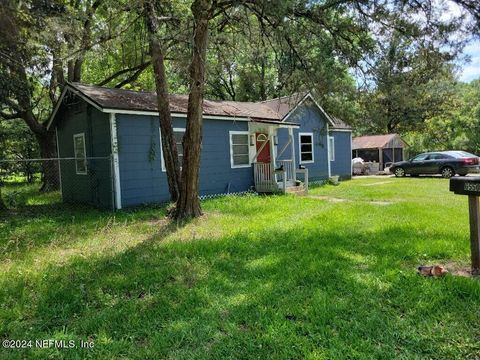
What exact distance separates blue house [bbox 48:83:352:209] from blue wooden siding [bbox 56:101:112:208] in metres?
0.03

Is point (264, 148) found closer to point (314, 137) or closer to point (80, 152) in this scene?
point (314, 137)

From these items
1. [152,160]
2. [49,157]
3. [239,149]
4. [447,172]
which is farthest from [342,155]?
[49,157]

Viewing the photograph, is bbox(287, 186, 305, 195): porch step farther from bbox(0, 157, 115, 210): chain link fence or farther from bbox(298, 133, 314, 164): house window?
bbox(0, 157, 115, 210): chain link fence

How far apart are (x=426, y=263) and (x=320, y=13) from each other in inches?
195

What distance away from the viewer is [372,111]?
7.76 meters

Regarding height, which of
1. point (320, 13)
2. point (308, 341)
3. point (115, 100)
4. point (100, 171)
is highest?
point (320, 13)

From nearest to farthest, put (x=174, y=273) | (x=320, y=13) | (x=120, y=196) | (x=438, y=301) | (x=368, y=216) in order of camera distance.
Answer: (x=438, y=301), (x=174, y=273), (x=320, y=13), (x=368, y=216), (x=120, y=196)

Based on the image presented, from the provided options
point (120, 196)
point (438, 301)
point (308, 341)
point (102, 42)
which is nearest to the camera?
point (308, 341)

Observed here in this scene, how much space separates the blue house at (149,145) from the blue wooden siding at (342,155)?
3.05 meters

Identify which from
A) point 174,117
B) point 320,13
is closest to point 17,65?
point 174,117

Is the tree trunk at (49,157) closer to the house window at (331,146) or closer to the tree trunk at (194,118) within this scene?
the tree trunk at (194,118)

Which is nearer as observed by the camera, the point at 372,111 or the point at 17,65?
the point at 372,111

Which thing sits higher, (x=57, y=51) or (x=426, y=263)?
(x=57, y=51)

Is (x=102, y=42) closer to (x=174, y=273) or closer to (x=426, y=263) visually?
(x=174, y=273)
